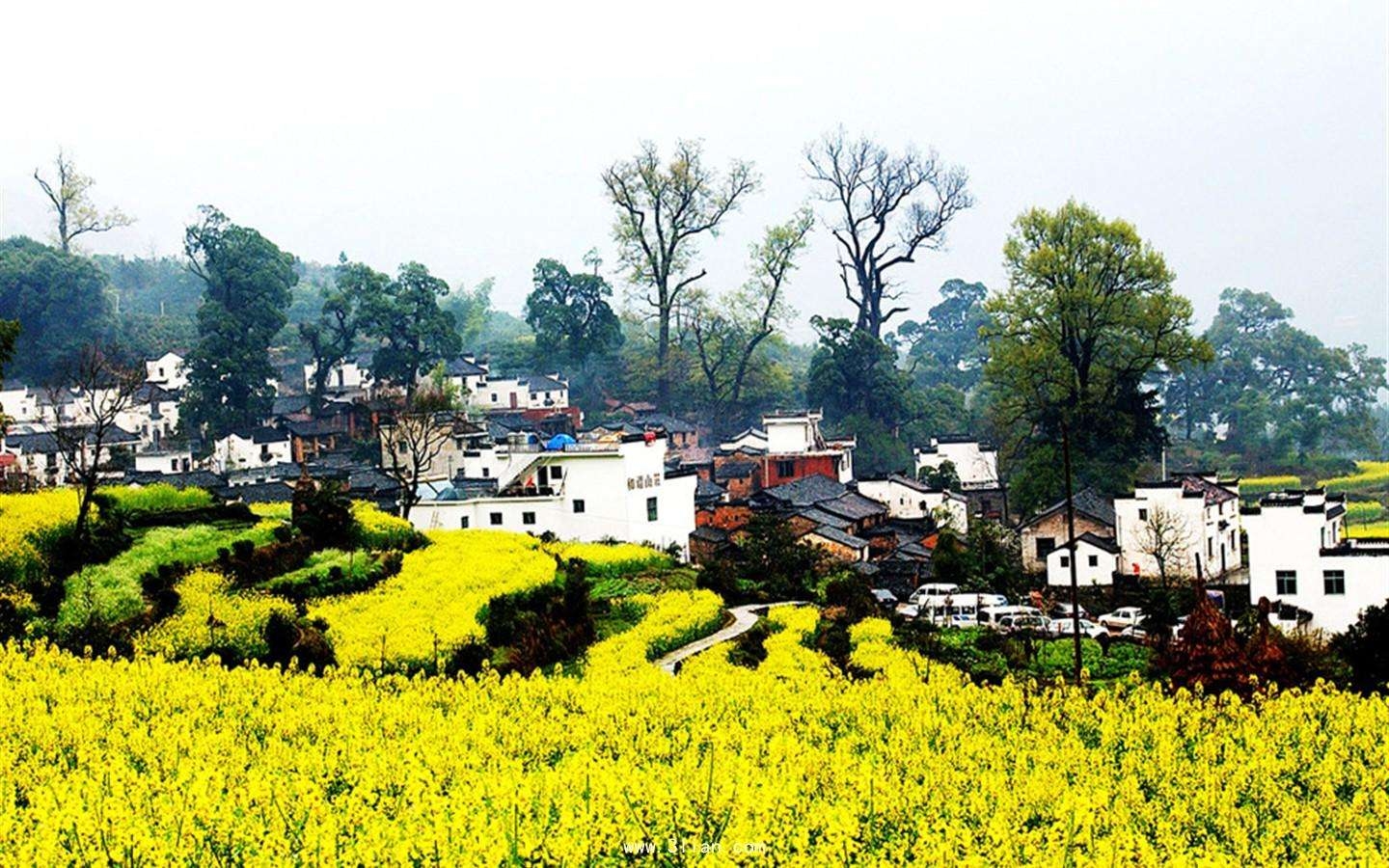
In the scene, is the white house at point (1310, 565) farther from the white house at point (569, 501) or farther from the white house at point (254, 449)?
the white house at point (254, 449)

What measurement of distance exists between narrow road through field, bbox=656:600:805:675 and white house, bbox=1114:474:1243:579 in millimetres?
13005

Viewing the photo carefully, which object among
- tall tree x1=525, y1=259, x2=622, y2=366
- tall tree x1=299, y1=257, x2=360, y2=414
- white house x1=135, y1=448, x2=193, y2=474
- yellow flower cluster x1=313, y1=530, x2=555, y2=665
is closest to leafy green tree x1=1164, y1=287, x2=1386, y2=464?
tall tree x1=525, y1=259, x2=622, y2=366

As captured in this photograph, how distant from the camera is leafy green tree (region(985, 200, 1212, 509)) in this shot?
5147 cm

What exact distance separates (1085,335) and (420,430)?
23.0 m

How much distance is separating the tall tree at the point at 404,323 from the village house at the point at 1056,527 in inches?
1190

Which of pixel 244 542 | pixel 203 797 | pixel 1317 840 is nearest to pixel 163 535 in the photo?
pixel 244 542

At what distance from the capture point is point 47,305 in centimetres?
7712

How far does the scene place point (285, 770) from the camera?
14.3m

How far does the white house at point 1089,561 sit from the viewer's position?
141ft

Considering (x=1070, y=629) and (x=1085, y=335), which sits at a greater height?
(x=1085, y=335)

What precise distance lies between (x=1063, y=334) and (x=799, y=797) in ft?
137

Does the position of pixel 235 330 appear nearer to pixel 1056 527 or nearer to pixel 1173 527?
pixel 1056 527

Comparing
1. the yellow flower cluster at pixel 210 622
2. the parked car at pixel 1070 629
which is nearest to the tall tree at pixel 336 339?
the yellow flower cluster at pixel 210 622

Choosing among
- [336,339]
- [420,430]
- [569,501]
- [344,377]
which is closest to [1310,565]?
[569,501]
